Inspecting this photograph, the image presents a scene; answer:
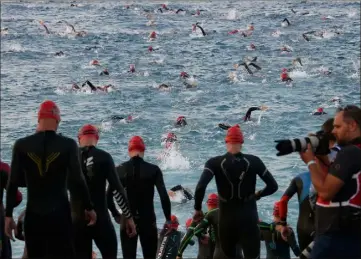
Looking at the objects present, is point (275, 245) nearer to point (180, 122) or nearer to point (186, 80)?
point (180, 122)

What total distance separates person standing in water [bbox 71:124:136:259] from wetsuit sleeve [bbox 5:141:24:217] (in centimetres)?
102

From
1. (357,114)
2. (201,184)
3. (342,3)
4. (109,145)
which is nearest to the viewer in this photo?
(357,114)

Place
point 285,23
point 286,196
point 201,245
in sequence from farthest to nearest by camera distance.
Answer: point 285,23
point 201,245
point 286,196

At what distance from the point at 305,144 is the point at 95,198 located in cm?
276

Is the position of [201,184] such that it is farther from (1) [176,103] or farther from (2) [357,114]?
(1) [176,103]

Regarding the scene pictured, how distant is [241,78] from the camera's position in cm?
3153

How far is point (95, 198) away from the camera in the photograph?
737 cm

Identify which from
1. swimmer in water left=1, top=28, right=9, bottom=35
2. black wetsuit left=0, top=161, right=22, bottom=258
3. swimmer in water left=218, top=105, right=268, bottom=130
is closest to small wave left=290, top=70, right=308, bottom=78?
swimmer in water left=218, top=105, right=268, bottom=130

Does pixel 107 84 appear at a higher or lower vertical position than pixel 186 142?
higher

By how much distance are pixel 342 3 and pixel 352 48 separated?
23.8 meters

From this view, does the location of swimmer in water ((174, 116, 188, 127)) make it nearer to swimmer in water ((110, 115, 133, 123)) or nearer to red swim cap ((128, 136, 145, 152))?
swimmer in water ((110, 115, 133, 123))

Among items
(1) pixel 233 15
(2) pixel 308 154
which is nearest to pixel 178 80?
(2) pixel 308 154

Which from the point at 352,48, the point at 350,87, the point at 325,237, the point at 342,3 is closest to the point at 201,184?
the point at 325,237

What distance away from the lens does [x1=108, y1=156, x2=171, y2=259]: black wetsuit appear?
767 cm
